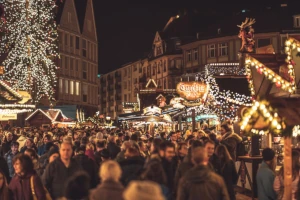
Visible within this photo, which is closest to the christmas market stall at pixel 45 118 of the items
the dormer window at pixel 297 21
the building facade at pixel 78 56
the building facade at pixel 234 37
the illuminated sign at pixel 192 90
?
the illuminated sign at pixel 192 90

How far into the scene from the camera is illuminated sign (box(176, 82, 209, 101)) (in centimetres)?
2916

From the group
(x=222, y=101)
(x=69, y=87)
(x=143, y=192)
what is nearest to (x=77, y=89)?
(x=69, y=87)

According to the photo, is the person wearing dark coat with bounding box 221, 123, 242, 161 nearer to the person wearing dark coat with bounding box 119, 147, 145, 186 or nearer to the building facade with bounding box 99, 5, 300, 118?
the person wearing dark coat with bounding box 119, 147, 145, 186

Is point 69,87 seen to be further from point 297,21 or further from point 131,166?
point 131,166

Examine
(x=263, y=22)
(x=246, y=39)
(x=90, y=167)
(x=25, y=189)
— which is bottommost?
(x=25, y=189)

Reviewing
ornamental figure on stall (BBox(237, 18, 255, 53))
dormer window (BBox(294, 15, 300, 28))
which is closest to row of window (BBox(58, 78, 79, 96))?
dormer window (BBox(294, 15, 300, 28))

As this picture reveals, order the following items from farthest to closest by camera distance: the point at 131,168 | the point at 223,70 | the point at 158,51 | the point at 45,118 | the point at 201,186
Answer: the point at 158,51
the point at 45,118
the point at 223,70
the point at 131,168
the point at 201,186

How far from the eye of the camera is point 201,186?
7.73 meters

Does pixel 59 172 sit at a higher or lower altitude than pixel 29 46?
lower

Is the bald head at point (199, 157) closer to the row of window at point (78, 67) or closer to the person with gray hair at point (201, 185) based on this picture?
the person with gray hair at point (201, 185)

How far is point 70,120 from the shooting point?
4884cm

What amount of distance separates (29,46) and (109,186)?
1858 inches

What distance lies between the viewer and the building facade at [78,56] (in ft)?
240

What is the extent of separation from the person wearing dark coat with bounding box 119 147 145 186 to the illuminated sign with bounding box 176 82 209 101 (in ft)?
64.0
